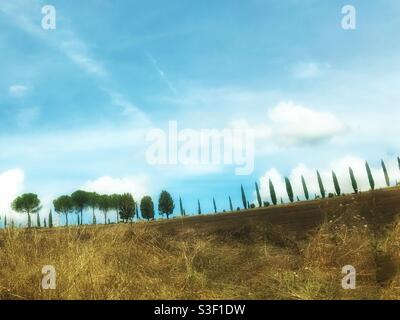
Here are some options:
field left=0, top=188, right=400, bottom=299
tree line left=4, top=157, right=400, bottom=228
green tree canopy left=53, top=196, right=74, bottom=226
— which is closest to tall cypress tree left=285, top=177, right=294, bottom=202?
tree line left=4, top=157, right=400, bottom=228

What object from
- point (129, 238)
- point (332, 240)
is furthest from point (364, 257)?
point (129, 238)

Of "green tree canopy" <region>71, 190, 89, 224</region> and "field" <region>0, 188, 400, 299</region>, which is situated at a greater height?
"green tree canopy" <region>71, 190, 89, 224</region>

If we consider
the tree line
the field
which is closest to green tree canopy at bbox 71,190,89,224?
the tree line

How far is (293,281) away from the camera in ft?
28.2

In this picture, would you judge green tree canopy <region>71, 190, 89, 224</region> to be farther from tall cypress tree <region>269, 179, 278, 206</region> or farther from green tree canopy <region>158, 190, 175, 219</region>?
tall cypress tree <region>269, 179, 278, 206</region>

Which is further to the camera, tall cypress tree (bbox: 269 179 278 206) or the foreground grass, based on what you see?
tall cypress tree (bbox: 269 179 278 206)

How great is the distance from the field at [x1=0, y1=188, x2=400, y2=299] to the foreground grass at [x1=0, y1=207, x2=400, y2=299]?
0.07 ft

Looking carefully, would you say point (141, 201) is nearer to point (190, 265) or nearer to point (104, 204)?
point (104, 204)

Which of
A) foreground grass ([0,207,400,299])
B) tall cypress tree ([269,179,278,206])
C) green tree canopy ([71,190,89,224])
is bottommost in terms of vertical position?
foreground grass ([0,207,400,299])

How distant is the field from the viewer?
8.07m

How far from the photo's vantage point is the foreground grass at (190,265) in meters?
8.06

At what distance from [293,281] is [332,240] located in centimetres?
221
